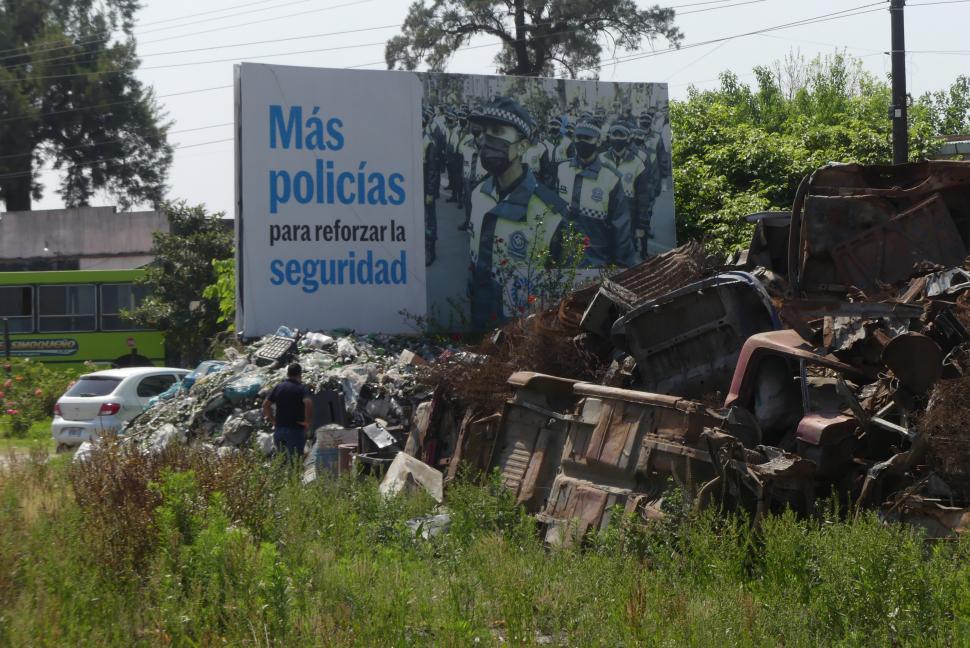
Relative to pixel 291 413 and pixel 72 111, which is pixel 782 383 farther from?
pixel 72 111

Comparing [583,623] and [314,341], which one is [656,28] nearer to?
[314,341]

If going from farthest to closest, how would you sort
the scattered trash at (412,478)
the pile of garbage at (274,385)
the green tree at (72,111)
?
the green tree at (72,111) < the pile of garbage at (274,385) < the scattered trash at (412,478)

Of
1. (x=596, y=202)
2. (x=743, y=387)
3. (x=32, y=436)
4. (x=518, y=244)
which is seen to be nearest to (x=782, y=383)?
(x=743, y=387)

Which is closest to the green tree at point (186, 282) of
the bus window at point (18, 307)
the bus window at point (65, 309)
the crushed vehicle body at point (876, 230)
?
the bus window at point (65, 309)

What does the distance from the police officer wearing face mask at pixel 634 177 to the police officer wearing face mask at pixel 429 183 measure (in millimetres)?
4121

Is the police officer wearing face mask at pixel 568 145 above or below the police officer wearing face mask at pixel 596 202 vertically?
above

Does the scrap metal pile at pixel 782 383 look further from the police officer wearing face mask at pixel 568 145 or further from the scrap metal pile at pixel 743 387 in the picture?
the police officer wearing face mask at pixel 568 145

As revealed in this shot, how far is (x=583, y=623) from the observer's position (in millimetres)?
6082

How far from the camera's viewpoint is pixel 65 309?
94.1 ft

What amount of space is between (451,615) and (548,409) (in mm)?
4373

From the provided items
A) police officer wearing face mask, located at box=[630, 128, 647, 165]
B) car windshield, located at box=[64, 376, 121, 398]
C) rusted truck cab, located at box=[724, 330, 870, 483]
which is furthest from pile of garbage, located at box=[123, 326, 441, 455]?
police officer wearing face mask, located at box=[630, 128, 647, 165]

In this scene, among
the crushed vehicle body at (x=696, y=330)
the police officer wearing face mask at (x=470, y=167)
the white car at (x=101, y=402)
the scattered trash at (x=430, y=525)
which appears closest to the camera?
the scattered trash at (x=430, y=525)

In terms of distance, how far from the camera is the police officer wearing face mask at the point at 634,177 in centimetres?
2458

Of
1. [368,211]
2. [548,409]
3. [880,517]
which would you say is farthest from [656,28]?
[880,517]
